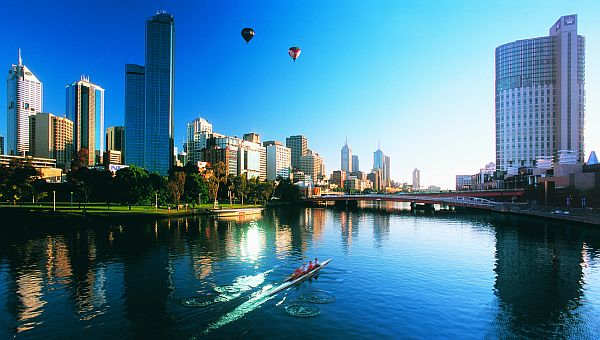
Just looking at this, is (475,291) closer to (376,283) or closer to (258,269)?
(376,283)

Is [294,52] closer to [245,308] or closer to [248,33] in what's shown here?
[248,33]

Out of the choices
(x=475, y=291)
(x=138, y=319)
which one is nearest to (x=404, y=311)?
(x=475, y=291)

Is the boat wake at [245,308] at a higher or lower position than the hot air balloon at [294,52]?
lower

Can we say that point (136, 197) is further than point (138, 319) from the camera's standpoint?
Yes

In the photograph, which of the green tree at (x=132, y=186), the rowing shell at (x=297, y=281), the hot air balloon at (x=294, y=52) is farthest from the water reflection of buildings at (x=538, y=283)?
the green tree at (x=132, y=186)

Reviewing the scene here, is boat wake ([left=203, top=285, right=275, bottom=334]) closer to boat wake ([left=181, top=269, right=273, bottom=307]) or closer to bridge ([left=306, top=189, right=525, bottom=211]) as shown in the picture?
boat wake ([left=181, top=269, right=273, bottom=307])

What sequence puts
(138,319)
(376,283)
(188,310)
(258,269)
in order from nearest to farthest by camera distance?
1. (138,319)
2. (188,310)
3. (376,283)
4. (258,269)

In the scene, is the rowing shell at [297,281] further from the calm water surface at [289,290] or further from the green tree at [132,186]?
the green tree at [132,186]
